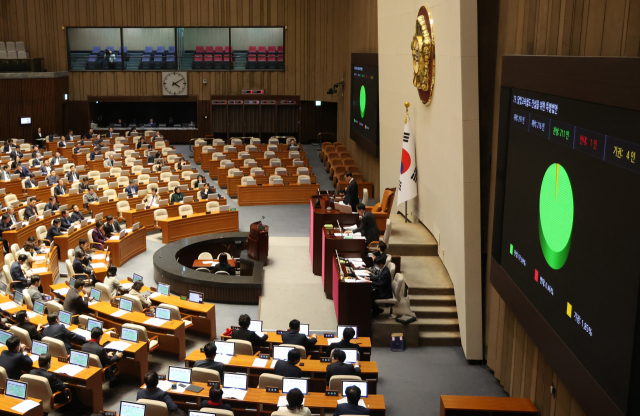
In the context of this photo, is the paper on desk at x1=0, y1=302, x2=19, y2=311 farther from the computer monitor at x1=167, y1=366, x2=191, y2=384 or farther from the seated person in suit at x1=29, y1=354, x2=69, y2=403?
the computer monitor at x1=167, y1=366, x2=191, y2=384

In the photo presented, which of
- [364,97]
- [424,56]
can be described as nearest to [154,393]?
[424,56]

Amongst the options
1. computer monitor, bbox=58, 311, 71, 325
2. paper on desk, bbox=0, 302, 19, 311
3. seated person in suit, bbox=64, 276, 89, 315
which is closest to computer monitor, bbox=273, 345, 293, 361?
computer monitor, bbox=58, 311, 71, 325

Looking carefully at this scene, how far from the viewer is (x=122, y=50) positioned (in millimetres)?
30203

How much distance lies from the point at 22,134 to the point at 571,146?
27.3m

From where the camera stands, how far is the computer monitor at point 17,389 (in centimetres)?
761

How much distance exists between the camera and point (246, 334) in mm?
9211

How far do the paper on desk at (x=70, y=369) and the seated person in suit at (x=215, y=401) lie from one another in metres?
2.17

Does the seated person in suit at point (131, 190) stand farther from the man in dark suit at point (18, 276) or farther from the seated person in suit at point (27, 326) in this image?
the seated person in suit at point (27, 326)

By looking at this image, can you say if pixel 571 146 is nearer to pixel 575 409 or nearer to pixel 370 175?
pixel 575 409

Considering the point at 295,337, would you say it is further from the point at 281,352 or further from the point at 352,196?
the point at 352,196

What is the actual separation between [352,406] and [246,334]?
9.00 feet

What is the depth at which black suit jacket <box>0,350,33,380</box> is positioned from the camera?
26.5 feet

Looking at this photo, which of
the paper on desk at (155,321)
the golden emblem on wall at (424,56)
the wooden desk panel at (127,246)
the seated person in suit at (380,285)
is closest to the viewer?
the paper on desk at (155,321)

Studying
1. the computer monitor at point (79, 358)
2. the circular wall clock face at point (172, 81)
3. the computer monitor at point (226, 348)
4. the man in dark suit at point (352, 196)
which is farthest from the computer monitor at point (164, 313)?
the circular wall clock face at point (172, 81)
